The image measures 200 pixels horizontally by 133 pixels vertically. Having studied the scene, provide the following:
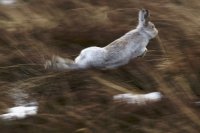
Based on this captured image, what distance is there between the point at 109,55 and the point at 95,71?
185mm

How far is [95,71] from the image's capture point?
5055 millimetres

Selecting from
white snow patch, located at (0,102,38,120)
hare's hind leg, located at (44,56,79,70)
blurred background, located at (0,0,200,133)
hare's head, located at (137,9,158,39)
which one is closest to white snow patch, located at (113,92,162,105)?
blurred background, located at (0,0,200,133)

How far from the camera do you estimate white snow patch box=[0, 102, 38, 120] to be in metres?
4.45

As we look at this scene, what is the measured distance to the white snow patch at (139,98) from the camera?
4590mm

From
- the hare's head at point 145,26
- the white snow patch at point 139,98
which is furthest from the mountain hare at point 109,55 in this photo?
the white snow patch at point 139,98

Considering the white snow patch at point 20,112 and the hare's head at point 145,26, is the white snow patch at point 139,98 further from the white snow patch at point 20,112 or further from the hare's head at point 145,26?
the hare's head at point 145,26

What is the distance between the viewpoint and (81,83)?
16.4 feet

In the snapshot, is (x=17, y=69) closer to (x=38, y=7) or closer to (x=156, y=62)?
(x=156, y=62)

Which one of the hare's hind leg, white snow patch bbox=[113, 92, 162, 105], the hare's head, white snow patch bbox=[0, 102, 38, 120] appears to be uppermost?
the hare's head

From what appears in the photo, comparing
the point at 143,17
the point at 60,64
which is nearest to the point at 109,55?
the point at 60,64

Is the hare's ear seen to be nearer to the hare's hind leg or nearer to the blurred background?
the blurred background

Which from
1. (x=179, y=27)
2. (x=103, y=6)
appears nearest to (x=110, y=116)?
(x=179, y=27)

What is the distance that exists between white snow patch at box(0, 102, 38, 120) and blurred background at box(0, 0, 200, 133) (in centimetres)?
4

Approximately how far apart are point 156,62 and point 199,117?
1.07 meters
